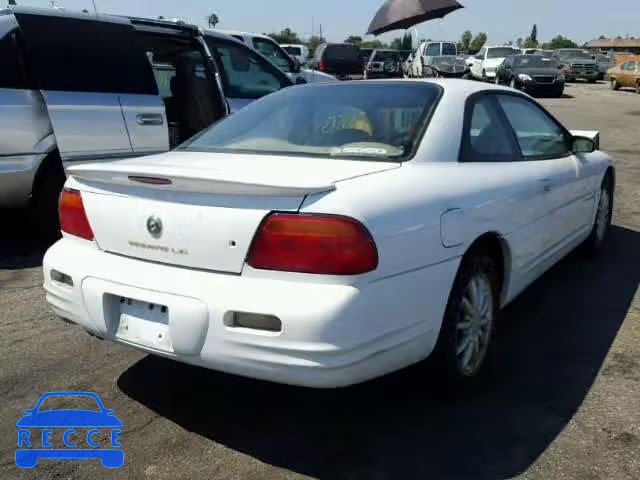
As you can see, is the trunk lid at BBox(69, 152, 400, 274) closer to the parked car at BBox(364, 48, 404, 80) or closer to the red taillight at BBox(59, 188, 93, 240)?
the red taillight at BBox(59, 188, 93, 240)

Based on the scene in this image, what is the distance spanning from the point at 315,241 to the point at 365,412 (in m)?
0.97

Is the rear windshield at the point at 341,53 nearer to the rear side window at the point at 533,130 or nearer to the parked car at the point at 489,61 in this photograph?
the parked car at the point at 489,61

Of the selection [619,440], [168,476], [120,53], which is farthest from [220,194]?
[120,53]

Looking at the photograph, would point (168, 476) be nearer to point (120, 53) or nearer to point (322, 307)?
point (322, 307)

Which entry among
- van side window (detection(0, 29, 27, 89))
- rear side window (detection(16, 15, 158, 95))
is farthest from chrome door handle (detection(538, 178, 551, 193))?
van side window (detection(0, 29, 27, 89))

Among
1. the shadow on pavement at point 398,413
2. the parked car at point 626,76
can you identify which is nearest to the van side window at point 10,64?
the shadow on pavement at point 398,413

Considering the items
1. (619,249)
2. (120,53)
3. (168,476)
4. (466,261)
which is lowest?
(619,249)

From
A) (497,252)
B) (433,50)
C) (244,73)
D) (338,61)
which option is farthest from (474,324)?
(433,50)

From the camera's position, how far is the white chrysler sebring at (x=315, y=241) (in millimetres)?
2260

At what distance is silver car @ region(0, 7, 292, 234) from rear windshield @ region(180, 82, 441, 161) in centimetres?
205

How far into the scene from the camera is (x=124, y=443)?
8.56 feet

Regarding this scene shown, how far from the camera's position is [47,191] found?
17.1 feet

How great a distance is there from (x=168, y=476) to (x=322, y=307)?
88 centimetres

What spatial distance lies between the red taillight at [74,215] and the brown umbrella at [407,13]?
1136 centimetres
